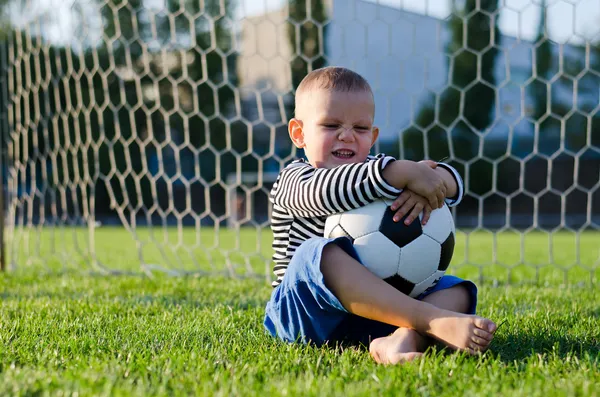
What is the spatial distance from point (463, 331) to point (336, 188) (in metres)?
0.43

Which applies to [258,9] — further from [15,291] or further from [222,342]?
[222,342]

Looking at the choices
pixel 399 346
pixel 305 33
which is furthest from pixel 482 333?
pixel 305 33

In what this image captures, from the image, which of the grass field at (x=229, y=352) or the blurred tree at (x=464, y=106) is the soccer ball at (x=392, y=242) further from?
the blurred tree at (x=464, y=106)

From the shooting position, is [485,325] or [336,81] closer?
[485,325]

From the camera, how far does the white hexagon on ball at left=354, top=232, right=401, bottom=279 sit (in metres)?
1.60

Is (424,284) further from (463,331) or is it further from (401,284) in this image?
(463,331)

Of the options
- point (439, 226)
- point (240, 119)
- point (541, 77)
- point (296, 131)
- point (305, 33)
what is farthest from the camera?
point (305, 33)

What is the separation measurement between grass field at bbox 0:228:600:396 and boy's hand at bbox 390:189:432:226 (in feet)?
1.06

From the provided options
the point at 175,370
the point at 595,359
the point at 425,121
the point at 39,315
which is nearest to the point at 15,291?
the point at 39,315

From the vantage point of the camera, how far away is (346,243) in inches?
62.7

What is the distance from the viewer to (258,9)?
3850 millimetres

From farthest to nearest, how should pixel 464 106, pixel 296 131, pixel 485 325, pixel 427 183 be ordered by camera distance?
pixel 464 106 → pixel 296 131 → pixel 427 183 → pixel 485 325

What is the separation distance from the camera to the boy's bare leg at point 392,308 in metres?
1.47

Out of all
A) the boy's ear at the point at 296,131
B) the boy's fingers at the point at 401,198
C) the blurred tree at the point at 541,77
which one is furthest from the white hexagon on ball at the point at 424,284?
the blurred tree at the point at 541,77
